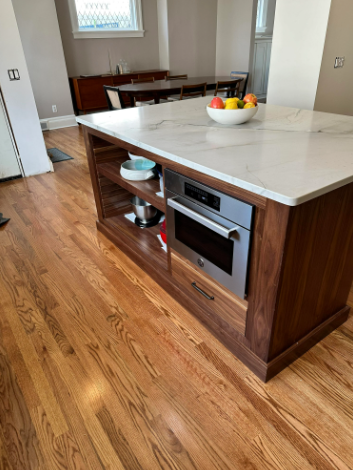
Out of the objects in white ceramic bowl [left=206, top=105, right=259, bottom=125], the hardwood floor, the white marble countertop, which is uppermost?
white ceramic bowl [left=206, top=105, right=259, bottom=125]

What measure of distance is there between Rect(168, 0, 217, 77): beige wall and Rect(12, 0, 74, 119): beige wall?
2.15m

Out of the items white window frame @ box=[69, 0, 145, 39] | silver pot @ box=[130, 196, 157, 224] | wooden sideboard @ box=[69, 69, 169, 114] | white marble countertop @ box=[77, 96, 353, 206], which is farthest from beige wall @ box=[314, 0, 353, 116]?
white window frame @ box=[69, 0, 145, 39]

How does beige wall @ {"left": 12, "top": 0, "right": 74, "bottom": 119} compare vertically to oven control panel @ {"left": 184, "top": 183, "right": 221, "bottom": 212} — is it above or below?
above

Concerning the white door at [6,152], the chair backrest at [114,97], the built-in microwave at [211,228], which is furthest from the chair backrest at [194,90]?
the built-in microwave at [211,228]

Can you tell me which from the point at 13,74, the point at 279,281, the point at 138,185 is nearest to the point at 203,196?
the point at 279,281

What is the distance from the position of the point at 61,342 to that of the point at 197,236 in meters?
0.83

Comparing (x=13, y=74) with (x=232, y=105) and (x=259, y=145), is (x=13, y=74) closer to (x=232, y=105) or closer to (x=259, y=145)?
(x=232, y=105)

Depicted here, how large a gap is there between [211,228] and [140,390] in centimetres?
71

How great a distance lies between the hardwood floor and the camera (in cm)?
109

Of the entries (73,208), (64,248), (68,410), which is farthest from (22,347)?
(73,208)

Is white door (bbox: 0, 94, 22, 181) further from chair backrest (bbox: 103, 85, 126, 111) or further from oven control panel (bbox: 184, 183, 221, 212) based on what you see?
oven control panel (bbox: 184, 183, 221, 212)

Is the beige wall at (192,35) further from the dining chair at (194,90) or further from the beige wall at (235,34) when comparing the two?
the dining chair at (194,90)

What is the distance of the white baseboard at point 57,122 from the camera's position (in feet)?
18.4

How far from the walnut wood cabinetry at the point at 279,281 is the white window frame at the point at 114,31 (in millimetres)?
4843
